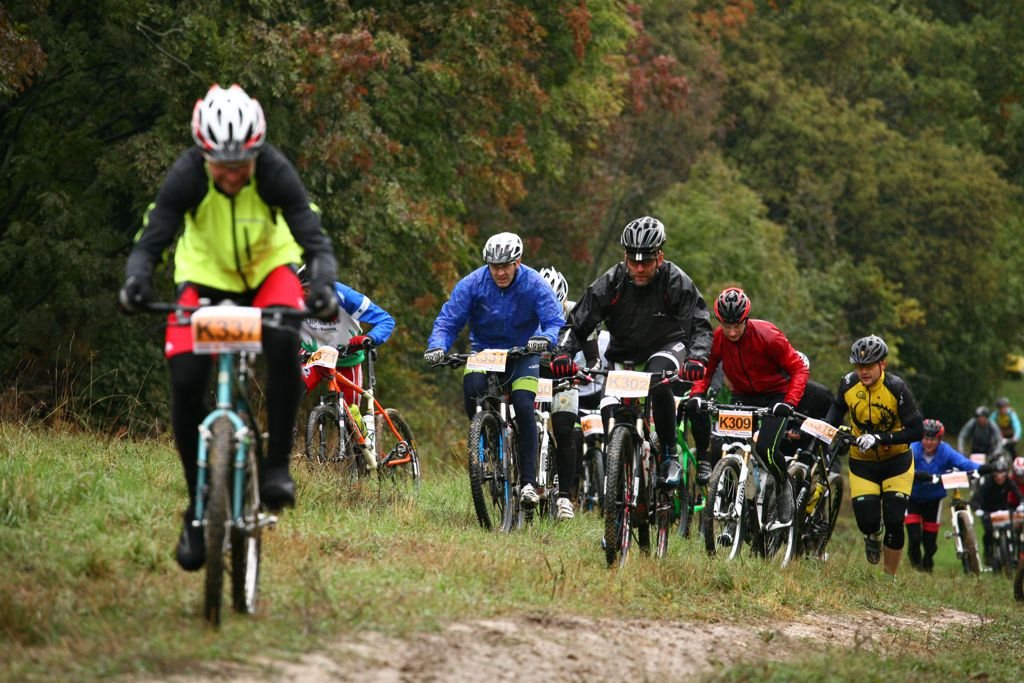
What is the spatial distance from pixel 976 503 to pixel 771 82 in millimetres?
25812

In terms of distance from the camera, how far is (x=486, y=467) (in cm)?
1230

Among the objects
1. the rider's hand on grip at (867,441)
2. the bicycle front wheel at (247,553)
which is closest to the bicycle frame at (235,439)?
the bicycle front wheel at (247,553)

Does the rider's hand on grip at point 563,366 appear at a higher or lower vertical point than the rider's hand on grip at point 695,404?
higher

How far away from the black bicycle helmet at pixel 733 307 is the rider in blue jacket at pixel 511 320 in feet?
6.74

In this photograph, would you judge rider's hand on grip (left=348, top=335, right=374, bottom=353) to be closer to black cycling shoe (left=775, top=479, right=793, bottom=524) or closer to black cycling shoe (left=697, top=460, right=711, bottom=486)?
black cycling shoe (left=697, top=460, right=711, bottom=486)

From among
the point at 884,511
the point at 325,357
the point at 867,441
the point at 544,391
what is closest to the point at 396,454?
the point at 325,357

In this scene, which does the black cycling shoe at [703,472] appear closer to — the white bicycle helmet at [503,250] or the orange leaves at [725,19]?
the white bicycle helmet at [503,250]

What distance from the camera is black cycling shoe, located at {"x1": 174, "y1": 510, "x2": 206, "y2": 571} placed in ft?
25.5

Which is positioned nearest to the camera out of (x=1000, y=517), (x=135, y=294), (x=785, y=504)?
(x=135, y=294)

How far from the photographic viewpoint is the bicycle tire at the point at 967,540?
70.1ft

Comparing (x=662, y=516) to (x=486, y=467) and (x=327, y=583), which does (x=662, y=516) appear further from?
(x=327, y=583)

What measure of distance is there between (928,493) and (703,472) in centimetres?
556

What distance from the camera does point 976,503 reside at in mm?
23906

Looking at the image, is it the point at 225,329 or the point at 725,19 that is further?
the point at 725,19
